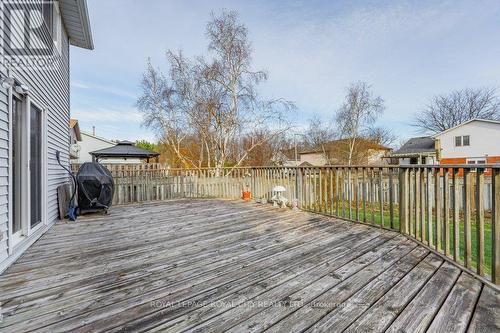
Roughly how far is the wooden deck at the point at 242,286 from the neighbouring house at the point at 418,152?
2225 cm

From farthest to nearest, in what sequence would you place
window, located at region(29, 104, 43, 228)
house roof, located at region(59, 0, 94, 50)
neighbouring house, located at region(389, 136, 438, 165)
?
neighbouring house, located at region(389, 136, 438, 165)
house roof, located at region(59, 0, 94, 50)
window, located at region(29, 104, 43, 228)

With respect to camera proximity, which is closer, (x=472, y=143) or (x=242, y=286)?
(x=242, y=286)

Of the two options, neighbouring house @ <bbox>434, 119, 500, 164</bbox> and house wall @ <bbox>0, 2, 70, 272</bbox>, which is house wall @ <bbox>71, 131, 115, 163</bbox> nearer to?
house wall @ <bbox>0, 2, 70, 272</bbox>

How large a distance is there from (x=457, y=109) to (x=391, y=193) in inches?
1138

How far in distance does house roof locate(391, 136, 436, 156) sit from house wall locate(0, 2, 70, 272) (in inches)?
976

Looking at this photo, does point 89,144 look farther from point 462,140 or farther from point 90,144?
point 462,140

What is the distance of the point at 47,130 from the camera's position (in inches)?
157

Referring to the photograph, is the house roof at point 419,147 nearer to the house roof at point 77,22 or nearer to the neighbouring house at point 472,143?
the neighbouring house at point 472,143

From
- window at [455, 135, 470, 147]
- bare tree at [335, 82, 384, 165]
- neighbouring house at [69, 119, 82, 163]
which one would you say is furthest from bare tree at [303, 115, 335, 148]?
neighbouring house at [69, 119, 82, 163]

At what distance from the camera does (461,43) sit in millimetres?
10406

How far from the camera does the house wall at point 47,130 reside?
7.76 feet

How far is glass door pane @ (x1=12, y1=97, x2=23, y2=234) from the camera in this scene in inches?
108

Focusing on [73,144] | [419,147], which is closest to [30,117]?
[73,144]

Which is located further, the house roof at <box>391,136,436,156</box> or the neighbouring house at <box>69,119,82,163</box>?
the house roof at <box>391,136,436,156</box>
